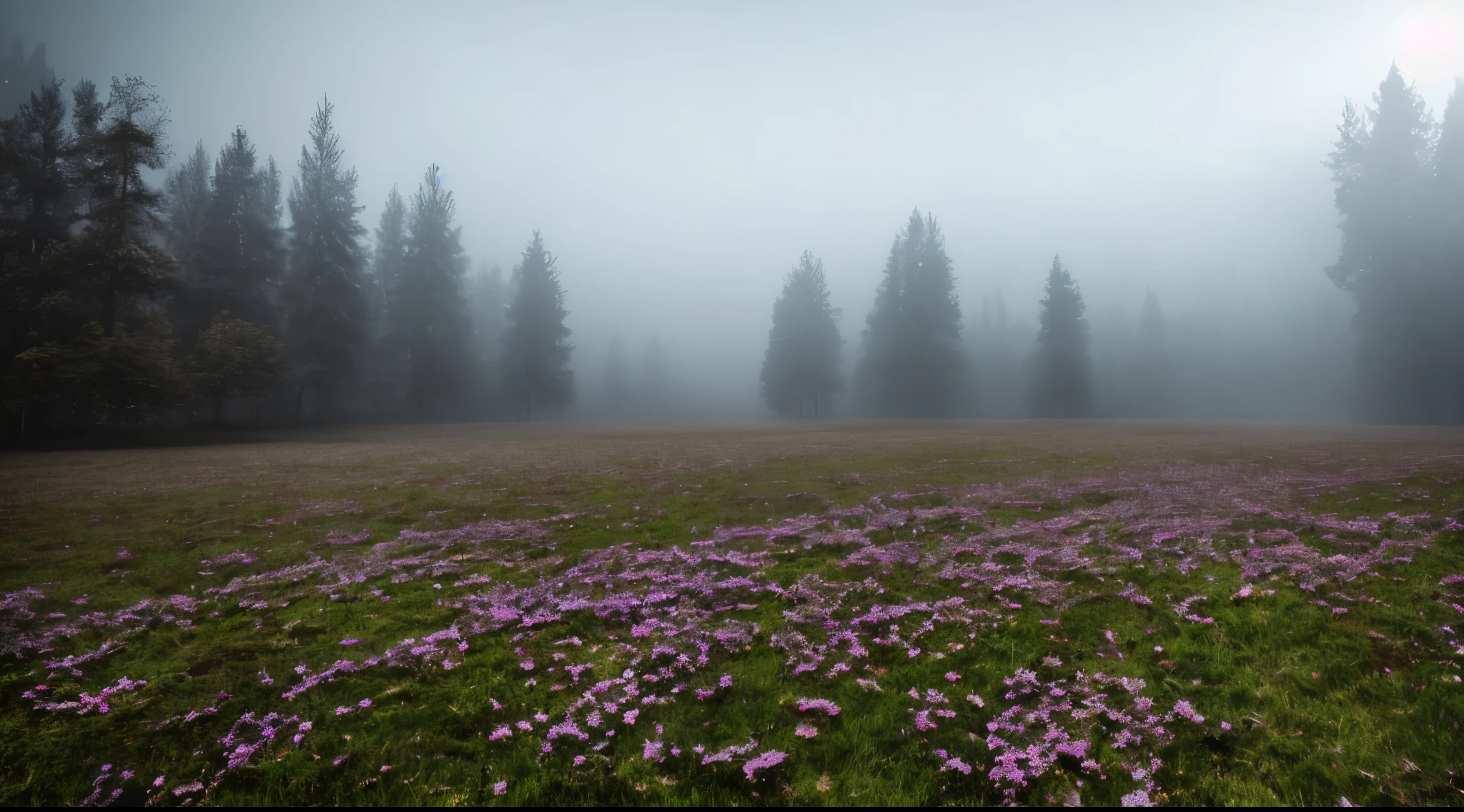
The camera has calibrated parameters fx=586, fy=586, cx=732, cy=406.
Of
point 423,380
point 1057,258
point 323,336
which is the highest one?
point 1057,258

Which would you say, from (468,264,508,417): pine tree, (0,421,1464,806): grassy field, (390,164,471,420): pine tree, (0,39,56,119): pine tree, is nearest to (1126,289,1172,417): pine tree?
(0,421,1464,806): grassy field

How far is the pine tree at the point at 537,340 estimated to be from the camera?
56625 millimetres

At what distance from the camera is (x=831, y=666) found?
6.84m

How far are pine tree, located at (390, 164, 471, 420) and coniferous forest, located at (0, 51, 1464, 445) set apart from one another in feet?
0.66

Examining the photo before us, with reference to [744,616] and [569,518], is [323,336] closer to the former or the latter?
[569,518]

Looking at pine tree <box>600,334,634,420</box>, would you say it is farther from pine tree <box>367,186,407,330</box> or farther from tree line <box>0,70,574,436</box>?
pine tree <box>367,186,407,330</box>

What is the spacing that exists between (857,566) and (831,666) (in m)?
3.23

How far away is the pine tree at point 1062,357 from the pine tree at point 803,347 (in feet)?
69.7

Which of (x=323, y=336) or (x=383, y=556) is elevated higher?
(x=323, y=336)

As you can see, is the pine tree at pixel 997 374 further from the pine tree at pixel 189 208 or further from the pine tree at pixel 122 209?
the pine tree at pixel 189 208

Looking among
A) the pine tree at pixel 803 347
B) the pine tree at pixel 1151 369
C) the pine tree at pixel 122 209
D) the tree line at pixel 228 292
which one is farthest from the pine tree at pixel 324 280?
the pine tree at pixel 1151 369

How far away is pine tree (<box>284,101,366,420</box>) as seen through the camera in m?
45.8

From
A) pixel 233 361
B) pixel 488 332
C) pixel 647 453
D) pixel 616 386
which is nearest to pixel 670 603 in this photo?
pixel 647 453

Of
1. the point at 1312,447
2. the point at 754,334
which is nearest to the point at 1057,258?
the point at 1312,447
